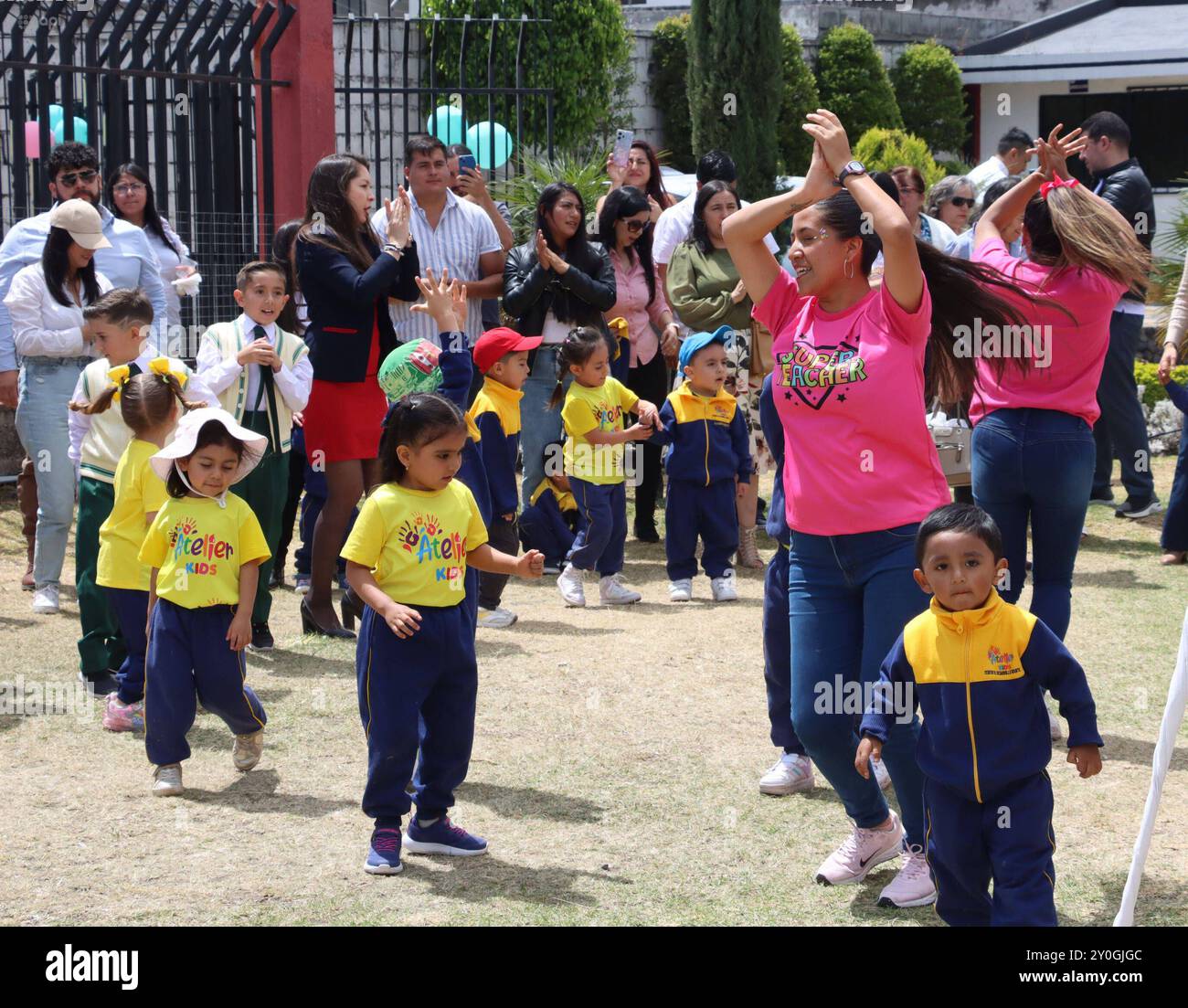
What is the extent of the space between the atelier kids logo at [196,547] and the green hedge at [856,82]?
71.0ft

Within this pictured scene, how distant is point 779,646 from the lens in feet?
16.8

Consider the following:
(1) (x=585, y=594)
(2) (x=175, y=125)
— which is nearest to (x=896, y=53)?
(2) (x=175, y=125)

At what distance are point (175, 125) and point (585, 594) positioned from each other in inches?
172

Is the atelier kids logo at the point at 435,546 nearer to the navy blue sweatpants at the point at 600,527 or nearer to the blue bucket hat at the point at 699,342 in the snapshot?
the navy blue sweatpants at the point at 600,527

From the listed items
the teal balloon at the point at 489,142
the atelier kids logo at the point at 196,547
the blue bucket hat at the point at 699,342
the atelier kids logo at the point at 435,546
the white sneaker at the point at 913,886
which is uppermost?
the teal balloon at the point at 489,142

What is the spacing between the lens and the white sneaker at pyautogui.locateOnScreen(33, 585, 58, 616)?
7.94 m

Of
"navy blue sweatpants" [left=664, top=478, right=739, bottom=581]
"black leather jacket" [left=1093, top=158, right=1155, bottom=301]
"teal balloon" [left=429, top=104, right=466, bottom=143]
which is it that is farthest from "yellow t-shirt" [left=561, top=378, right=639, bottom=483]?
"teal balloon" [left=429, top=104, right=466, bottom=143]

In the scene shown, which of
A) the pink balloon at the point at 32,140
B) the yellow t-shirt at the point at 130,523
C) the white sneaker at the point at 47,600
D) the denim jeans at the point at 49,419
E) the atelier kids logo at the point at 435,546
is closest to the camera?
the atelier kids logo at the point at 435,546

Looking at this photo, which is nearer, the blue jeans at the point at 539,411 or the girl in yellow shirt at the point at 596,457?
the girl in yellow shirt at the point at 596,457

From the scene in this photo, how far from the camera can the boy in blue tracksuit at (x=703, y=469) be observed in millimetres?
8297

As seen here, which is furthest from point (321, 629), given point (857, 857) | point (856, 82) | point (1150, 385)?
point (856, 82)

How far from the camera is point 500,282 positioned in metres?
8.75

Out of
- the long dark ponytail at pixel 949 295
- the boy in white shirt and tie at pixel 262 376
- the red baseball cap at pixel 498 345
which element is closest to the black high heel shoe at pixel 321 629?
the boy in white shirt and tie at pixel 262 376

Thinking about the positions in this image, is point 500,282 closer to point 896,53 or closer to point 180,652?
point 180,652
